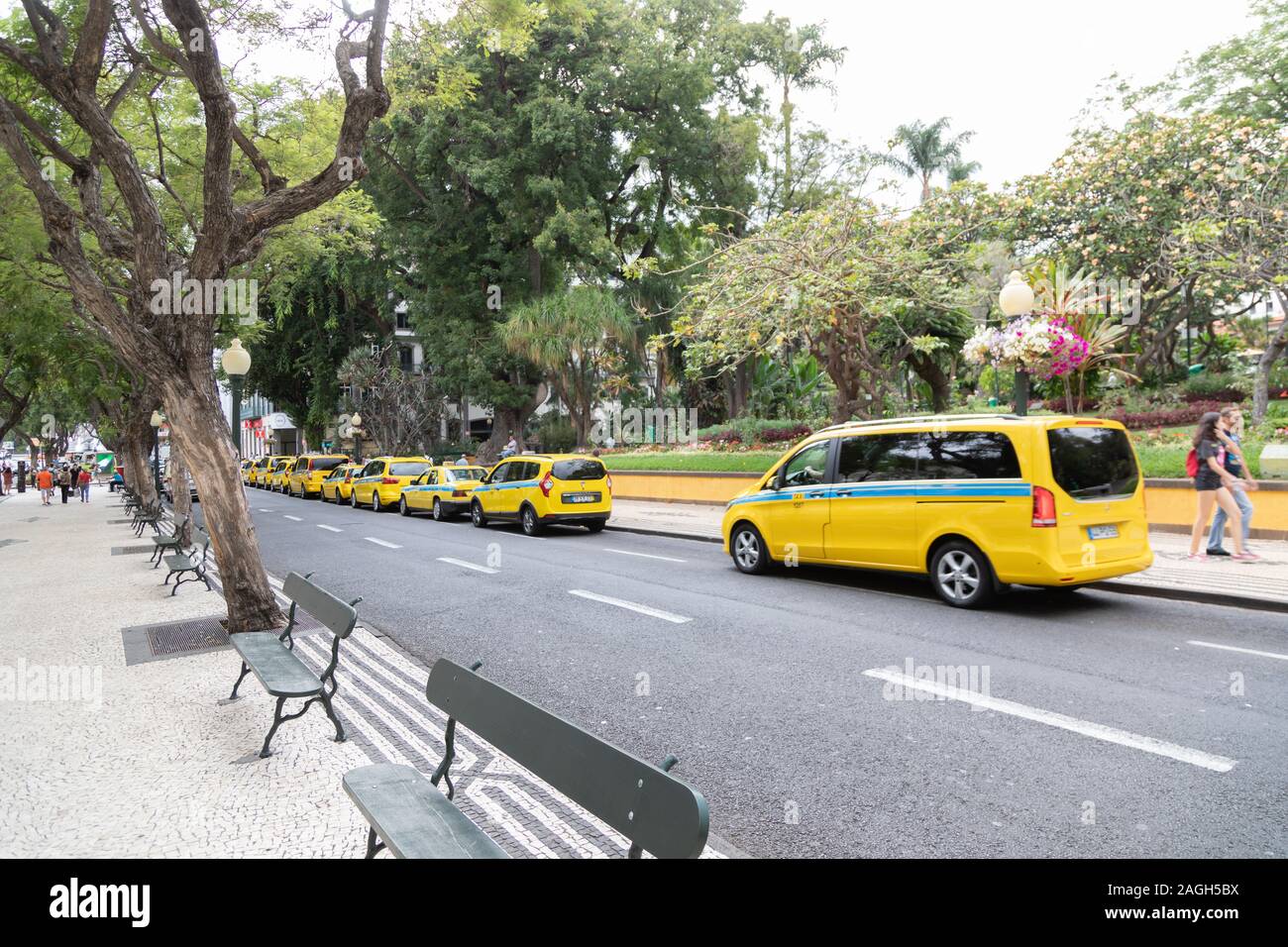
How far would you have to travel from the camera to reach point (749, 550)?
11.4 meters

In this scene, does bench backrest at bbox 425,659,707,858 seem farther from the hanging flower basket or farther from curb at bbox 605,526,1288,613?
the hanging flower basket

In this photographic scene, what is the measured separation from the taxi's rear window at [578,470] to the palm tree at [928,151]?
3153cm

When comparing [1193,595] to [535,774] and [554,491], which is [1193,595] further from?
[554,491]

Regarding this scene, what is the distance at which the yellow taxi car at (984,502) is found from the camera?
8.06 meters

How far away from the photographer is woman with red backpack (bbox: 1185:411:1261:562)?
10594 millimetres

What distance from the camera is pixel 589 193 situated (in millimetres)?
32469

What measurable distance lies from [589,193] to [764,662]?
28.8 metres

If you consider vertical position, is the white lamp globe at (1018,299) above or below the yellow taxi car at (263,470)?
above

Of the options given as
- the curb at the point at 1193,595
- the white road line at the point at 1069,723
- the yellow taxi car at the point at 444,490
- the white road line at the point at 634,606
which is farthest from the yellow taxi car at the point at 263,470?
the white road line at the point at 1069,723

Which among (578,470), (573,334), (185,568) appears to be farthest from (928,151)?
(185,568)

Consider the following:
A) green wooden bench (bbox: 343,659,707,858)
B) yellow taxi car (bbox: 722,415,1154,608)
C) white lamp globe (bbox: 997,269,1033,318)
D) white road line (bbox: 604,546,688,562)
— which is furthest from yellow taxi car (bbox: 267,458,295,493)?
green wooden bench (bbox: 343,659,707,858)

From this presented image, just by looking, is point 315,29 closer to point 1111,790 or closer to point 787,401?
point 1111,790

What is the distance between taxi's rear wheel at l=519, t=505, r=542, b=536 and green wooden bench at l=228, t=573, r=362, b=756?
36.3 ft

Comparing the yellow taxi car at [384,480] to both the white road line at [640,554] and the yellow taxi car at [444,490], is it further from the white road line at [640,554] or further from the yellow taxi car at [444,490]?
the white road line at [640,554]
